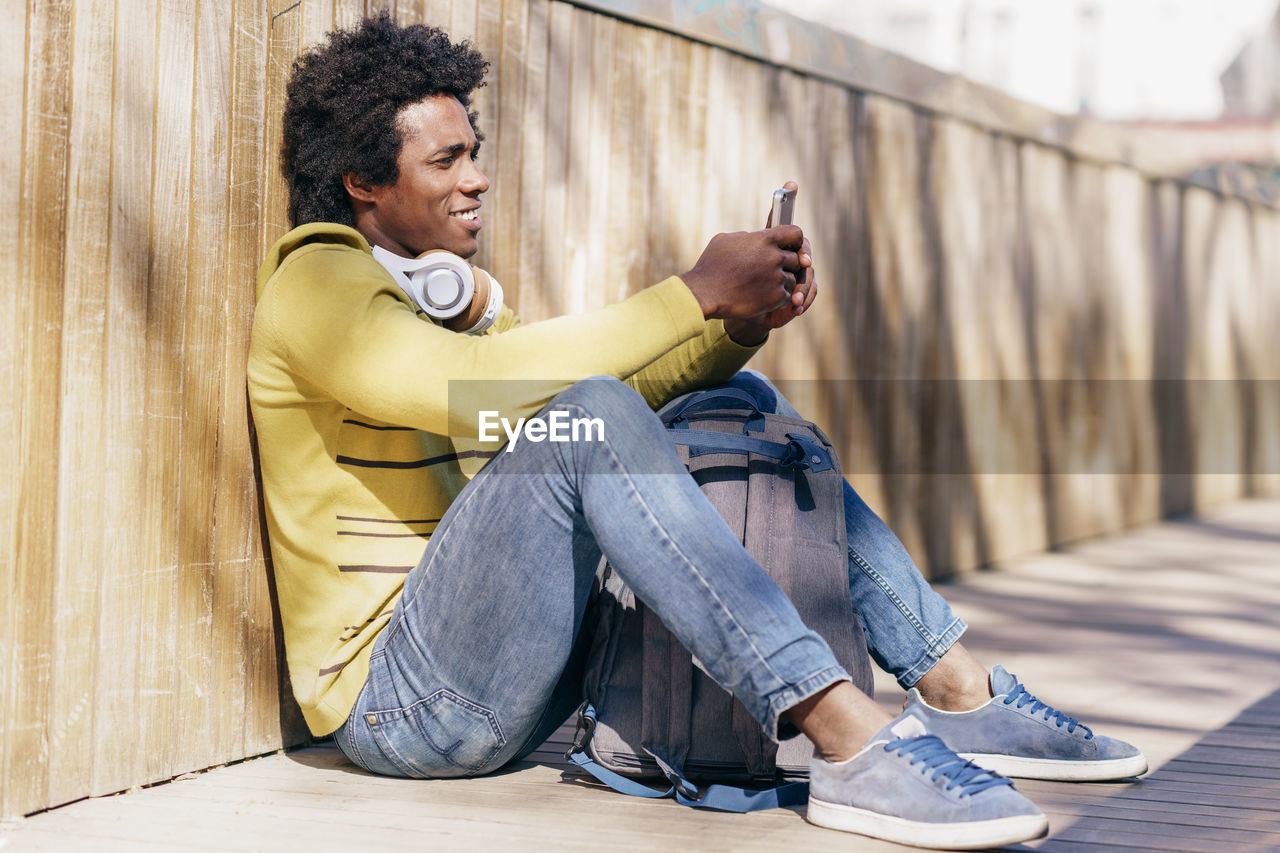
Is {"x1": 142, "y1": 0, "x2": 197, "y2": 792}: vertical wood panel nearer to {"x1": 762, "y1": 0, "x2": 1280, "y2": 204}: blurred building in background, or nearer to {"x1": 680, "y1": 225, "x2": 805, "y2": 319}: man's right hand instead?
{"x1": 680, "y1": 225, "x2": 805, "y2": 319}: man's right hand

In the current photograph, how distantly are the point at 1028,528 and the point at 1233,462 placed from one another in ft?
9.87

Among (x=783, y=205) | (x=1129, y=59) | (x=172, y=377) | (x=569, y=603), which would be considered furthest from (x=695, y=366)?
(x=1129, y=59)

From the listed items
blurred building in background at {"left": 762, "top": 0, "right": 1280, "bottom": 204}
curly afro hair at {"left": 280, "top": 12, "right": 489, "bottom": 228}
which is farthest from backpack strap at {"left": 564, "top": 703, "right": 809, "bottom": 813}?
blurred building in background at {"left": 762, "top": 0, "right": 1280, "bottom": 204}

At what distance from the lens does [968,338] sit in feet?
18.7

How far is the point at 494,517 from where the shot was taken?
79.6 inches

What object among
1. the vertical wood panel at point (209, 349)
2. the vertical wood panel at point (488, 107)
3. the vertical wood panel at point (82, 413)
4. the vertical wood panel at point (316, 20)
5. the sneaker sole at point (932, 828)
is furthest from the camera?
the vertical wood panel at point (488, 107)

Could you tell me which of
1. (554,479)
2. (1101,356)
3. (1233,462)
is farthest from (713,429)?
(1233,462)

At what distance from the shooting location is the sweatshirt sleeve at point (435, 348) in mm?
1978

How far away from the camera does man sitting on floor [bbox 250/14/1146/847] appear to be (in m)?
1.91

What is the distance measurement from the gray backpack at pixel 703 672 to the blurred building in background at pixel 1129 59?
21.2 ft

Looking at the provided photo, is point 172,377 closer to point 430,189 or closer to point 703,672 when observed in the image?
point 430,189

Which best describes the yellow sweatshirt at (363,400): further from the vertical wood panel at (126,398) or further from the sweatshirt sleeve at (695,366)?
the vertical wood panel at (126,398)

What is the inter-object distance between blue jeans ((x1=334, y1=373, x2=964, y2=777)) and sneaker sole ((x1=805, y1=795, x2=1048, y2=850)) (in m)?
0.21

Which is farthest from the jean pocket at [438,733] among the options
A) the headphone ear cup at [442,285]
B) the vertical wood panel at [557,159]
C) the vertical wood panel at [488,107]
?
the vertical wood panel at [557,159]
